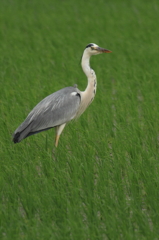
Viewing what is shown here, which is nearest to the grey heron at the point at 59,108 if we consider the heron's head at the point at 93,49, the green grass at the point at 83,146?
the heron's head at the point at 93,49

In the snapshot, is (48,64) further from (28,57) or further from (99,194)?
(99,194)

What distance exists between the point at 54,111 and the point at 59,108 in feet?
0.21

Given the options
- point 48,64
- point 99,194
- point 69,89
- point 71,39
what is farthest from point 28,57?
point 99,194

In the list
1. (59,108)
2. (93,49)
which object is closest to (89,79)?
(93,49)

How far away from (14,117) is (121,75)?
246cm

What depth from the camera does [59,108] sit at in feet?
18.2

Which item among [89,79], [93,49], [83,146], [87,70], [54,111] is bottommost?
[83,146]

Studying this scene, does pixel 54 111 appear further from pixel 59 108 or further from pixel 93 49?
pixel 93 49

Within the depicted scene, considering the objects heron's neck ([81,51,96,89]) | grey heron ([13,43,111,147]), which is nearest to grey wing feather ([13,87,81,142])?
grey heron ([13,43,111,147])

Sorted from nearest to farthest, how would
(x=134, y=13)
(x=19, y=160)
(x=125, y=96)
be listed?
(x=19, y=160), (x=125, y=96), (x=134, y=13)

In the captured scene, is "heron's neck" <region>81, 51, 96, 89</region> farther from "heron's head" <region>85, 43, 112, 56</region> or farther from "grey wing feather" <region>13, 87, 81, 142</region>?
"grey wing feather" <region>13, 87, 81, 142</region>

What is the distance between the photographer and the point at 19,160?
16.4 feet

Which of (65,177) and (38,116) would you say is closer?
(65,177)

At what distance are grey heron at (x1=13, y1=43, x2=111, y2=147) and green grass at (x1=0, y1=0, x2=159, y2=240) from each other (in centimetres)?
20
